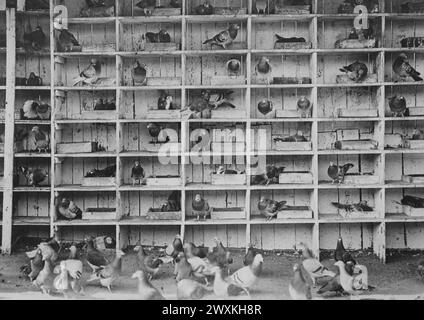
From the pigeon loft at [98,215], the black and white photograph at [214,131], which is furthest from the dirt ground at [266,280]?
the pigeon loft at [98,215]

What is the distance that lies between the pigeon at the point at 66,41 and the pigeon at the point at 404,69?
10.2ft

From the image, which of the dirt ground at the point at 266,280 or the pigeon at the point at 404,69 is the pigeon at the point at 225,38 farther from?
the dirt ground at the point at 266,280

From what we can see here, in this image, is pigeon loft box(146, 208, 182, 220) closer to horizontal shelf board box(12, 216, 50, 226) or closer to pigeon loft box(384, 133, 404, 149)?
horizontal shelf board box(12, 216, 50, 226)

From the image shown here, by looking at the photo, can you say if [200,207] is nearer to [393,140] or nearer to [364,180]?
[364,180]

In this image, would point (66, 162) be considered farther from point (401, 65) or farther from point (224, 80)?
point (401, 65)

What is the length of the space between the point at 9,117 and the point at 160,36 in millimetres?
1661

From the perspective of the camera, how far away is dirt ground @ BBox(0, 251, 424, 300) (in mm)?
4211

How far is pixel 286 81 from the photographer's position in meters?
5.19

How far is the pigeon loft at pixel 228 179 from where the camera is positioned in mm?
5117

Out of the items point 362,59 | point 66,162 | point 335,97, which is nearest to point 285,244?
point 335,97

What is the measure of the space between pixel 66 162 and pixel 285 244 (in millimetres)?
2380
